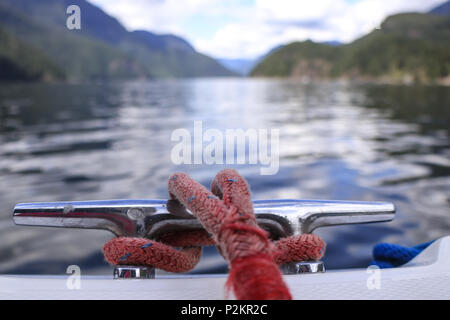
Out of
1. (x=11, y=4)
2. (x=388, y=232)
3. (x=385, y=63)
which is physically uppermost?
(x=11, y=4)

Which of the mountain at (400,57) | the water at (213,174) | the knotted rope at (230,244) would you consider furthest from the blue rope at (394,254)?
the mountain at (400,57)

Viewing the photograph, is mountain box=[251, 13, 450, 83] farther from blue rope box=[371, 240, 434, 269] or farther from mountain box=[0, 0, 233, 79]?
blue rope box=[371, 240, 434, 269]

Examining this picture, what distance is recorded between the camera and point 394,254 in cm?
134

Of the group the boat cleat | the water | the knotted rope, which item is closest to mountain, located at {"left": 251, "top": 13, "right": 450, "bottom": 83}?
the water

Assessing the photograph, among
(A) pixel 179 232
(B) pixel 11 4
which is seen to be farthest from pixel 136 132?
(B) pixel 11 4

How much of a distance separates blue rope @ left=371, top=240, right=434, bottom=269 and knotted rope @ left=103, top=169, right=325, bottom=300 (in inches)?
18.8

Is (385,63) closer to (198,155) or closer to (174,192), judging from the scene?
(198,155)

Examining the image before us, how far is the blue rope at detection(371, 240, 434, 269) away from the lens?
1326 mm

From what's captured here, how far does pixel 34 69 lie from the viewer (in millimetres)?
65125

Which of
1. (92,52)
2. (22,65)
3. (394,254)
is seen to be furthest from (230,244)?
(92,52)

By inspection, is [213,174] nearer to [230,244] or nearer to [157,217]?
[157,217]

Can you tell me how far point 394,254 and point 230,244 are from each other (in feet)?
3.00

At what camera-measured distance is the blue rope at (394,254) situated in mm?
1326

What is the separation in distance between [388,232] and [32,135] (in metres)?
8.62
